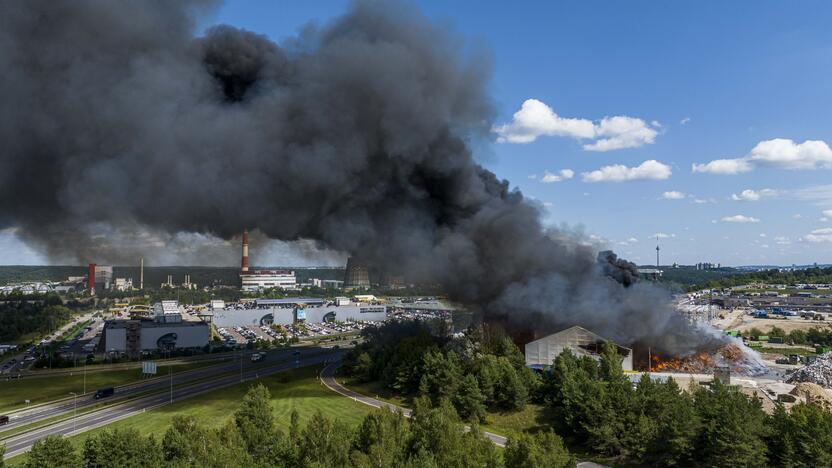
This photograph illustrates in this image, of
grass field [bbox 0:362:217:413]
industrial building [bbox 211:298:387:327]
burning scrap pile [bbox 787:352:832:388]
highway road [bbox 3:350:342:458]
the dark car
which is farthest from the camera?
industrial building [bbox 211:298:387:327]

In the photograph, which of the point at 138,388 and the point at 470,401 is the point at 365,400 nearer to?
the point at 470,401

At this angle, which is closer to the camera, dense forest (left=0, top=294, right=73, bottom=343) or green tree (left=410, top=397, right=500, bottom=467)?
green tree (left=410, top=397, right=500, bottom=467)

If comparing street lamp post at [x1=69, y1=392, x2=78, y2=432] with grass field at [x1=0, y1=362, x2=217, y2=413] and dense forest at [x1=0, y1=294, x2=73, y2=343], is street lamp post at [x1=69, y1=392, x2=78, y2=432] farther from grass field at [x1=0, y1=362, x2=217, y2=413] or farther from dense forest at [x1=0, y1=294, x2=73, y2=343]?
dense forest at [x1=0, y1=294, x2=73, y2=343]

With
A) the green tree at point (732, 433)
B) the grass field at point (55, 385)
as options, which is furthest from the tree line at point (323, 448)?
the grass field at point (55, 385)

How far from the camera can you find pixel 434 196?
50.7m

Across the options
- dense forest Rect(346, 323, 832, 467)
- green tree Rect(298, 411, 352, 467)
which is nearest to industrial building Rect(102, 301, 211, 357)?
dense forest Rect(346, 323, 832, 467)

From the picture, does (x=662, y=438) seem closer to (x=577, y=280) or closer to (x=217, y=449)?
(x=577, y=280)

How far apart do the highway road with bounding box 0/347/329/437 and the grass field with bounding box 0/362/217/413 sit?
1.70 meters

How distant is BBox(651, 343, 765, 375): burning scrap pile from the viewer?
5659cm

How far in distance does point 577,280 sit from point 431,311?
330 ft

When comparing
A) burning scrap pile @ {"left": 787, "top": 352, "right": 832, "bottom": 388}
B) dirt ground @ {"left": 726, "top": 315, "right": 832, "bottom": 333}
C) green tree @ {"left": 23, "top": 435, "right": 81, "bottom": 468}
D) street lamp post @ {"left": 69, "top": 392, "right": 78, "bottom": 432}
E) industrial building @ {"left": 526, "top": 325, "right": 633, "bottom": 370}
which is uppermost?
industrial building @ {"left": 526, "top": 325, "right": 633, "bottom": 370}

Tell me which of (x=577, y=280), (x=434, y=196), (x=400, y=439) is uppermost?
(x=434, y=196)

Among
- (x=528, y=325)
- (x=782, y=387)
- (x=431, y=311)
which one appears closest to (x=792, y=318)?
(x=431, y=311)

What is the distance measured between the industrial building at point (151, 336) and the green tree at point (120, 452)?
70.8 meters
